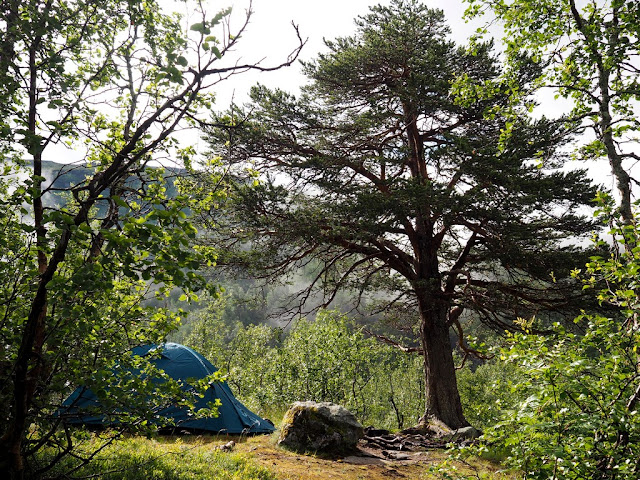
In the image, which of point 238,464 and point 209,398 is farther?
point 209,398

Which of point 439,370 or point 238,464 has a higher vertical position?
point 439,370

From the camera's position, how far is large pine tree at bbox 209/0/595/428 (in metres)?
8.97

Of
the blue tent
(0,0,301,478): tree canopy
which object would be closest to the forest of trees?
(0,0,301,478): tree canopy

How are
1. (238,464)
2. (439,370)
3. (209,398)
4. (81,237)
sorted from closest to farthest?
(81,237) < (238,464) < (209,398) < (439,370)

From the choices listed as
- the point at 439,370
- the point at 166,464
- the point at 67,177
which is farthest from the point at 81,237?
the point at 439,370

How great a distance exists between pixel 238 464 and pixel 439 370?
6.46 meters

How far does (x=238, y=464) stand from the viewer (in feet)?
20.2

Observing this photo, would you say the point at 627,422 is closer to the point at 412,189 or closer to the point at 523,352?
the point at 523,352

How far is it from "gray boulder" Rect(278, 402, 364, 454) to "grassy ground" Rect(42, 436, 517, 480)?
33cm

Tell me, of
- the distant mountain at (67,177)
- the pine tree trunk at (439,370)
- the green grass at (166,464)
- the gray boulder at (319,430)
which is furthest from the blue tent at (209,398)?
the distant mountain at (67,177)

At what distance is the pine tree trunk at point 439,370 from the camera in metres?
10.5

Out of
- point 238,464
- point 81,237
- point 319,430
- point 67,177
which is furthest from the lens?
point 319,430

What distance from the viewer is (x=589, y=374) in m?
3.10

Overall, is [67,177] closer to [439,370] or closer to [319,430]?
[319,430]
